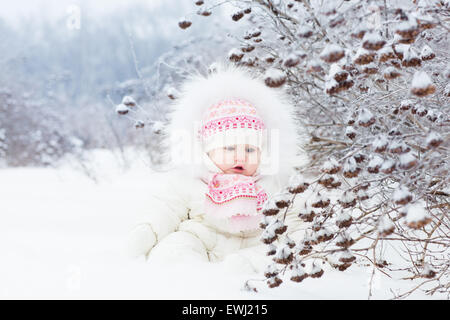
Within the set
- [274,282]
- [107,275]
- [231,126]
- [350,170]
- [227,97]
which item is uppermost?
[227,97]

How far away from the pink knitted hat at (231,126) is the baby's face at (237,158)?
0.03 m

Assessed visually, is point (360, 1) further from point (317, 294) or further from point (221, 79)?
point (221, 79)

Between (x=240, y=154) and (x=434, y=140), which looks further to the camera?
(x=240, y=154)

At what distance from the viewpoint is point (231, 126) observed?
6.46 ft

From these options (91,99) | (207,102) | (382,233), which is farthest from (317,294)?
(91,99)

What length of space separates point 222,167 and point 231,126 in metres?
0.23

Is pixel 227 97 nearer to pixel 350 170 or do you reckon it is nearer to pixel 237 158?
pixel 237 158

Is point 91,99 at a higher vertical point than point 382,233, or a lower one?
higher

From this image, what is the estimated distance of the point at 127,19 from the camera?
895 cm

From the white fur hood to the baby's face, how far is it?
71 mm

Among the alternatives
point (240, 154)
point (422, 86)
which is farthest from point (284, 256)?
point (240, 154)

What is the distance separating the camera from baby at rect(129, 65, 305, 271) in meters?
1.96
